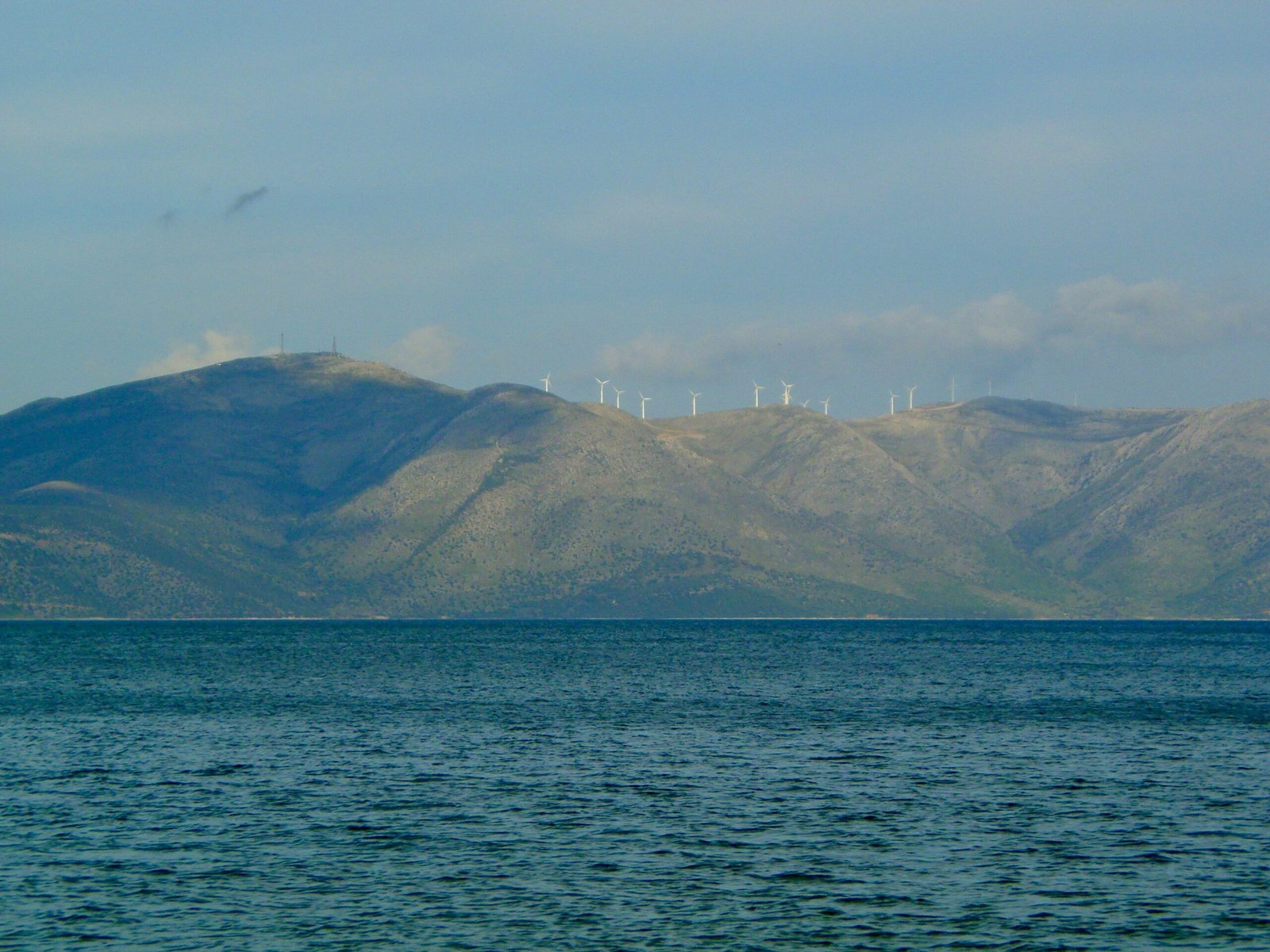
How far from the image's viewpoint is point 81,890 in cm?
5588

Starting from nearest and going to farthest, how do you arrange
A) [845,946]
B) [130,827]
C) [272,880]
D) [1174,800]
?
[845,946], [272,880], [130,827], [1174,800]

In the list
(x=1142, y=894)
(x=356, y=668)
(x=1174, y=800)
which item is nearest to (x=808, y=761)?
(x=1174, y=800)

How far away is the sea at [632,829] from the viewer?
168 ft

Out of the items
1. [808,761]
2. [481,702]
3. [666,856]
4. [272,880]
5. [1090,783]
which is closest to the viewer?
[272,880]

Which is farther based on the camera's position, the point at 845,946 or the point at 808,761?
the point at 808,761

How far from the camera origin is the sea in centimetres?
5112

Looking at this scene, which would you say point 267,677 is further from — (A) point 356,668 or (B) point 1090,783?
(B) point 1090,783

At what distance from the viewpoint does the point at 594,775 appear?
85.4 meters

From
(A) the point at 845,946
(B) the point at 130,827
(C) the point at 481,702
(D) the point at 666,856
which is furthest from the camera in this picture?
(C) the point at 481,702

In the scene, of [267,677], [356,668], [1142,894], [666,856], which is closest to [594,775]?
[666,856]

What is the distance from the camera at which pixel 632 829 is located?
68125mm

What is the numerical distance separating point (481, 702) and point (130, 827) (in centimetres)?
6928

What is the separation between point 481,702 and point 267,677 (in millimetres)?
48767

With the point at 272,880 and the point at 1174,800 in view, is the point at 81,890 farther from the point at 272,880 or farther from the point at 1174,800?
the point at 1174,800
